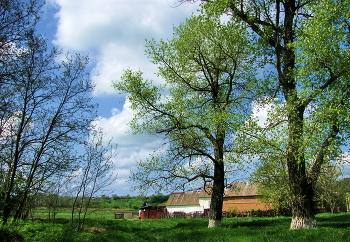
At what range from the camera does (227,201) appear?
52.3 meters

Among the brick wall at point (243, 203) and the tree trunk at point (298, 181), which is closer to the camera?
the tree trunk at point (298, 181)

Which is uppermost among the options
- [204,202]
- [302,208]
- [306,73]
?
[306,73]

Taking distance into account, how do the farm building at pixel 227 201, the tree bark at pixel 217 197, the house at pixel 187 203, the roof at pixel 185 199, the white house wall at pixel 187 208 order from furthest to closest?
the roof at pixel 185 199 < the white house wall at pixel 187 208 < the house at pixel 187 203 < the farm building at pixel 227 201 < the tree bark at pixel 217 197

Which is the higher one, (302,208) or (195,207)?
(302,208)

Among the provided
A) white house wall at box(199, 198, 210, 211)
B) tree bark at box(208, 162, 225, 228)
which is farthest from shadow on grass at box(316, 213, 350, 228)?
white house wall at box(199, 198, 210, 211)

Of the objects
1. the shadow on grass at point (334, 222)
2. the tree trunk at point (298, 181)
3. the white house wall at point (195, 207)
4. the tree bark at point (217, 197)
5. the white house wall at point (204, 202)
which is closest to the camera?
the tree trunk at point (298, 181)

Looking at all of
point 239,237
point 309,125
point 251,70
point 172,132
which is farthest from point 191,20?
point 239,237

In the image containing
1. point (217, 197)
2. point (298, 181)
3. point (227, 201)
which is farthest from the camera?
point (227, 201)

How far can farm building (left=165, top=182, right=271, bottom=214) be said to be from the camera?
48.7 meters

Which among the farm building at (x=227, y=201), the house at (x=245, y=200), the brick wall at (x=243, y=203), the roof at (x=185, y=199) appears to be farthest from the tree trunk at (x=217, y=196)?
the roof at (x=185, y=199)

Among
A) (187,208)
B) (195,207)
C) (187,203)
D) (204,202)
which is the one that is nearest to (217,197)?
(204,202)

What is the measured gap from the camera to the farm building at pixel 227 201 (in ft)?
160

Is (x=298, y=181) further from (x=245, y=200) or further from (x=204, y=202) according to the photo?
(x=204, y=202)

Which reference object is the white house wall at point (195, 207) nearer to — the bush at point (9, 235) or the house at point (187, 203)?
the house at point (187, 203)
